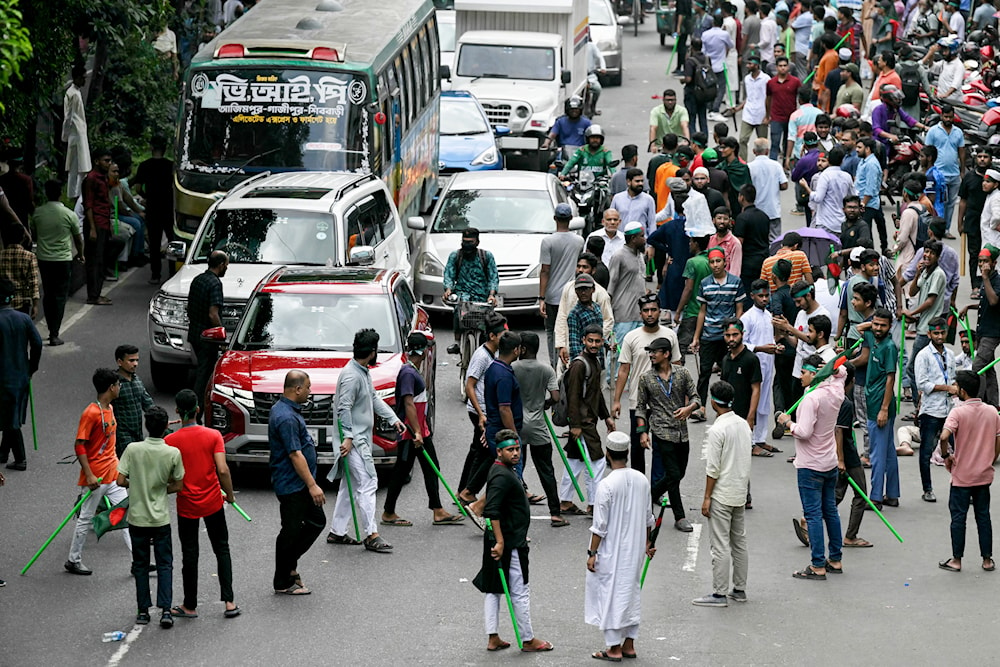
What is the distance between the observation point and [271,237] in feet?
55.1

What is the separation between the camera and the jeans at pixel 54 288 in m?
17.9

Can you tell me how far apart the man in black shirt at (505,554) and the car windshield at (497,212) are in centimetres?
979

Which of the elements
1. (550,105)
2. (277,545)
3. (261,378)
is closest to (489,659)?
(277,545)

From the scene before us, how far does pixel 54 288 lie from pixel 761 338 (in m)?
7.88

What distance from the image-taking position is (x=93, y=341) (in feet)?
61.1

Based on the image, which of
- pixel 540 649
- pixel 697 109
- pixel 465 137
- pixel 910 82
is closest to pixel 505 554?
pixel 540 649

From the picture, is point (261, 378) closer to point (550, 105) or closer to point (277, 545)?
point (277, 545)

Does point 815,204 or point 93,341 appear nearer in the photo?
point 93,341

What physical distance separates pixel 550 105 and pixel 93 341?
1280cm

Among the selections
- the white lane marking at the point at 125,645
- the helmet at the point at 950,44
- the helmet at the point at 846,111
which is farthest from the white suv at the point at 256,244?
the helmet at the point at 950,44

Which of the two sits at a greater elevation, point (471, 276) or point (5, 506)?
point (471, 276)

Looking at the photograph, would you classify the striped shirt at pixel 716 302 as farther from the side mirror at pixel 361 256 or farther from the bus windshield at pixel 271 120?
the bus windshield at pixel 271 120

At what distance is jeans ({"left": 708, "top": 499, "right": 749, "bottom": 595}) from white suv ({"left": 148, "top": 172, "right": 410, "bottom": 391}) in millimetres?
5638

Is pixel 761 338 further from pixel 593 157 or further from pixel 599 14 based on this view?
pixel 599 14
